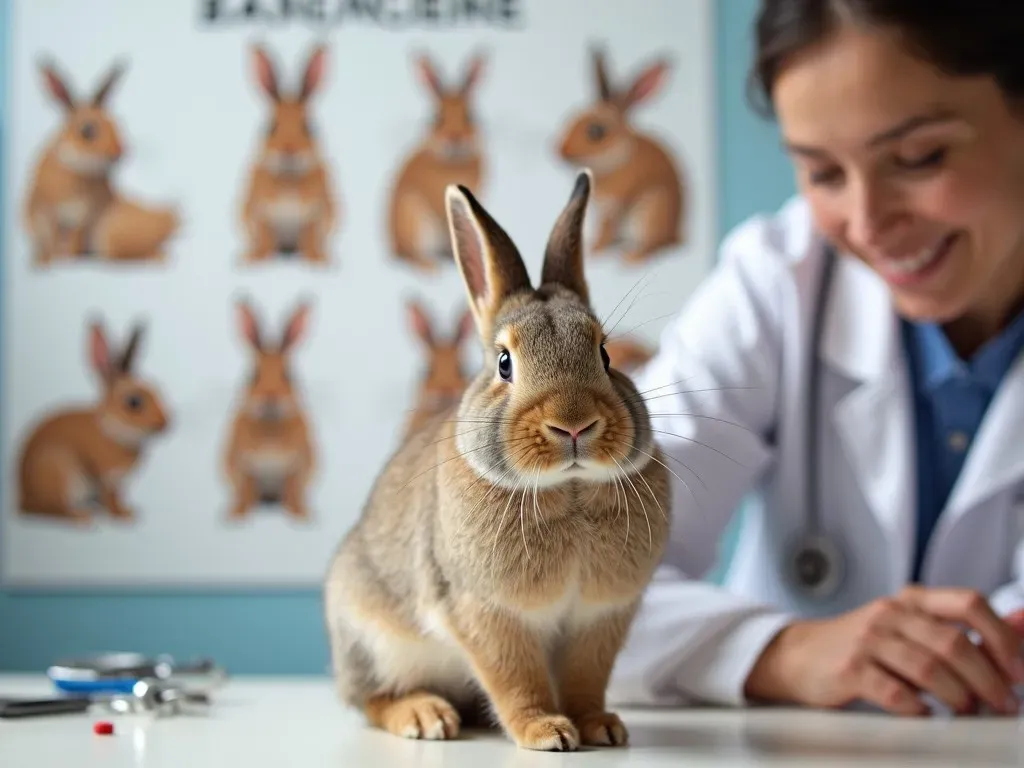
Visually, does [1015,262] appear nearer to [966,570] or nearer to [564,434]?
[966,570]

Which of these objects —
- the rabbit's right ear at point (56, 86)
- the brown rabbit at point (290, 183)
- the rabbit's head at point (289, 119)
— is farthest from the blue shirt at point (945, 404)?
the rabbit's right ear at point (56, 86)

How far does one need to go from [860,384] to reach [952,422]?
5.1 inches

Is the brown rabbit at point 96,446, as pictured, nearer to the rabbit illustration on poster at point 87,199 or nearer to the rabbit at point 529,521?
the rabbit illustration on poster at point 87,199

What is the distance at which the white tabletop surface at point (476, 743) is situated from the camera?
0.77 meters

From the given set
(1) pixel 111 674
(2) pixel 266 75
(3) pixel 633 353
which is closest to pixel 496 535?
(1) pixel 111 674

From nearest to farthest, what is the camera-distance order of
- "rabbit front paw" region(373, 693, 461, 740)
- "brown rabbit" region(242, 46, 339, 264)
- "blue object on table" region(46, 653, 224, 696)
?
"rabbit front paw" region(373, 693, 461, 740) < "blue object on table" region(46, 653, 224, 696) < "brown rabbit" region(242, 46, 339, 264)

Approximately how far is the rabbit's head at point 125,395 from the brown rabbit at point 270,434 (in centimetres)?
21

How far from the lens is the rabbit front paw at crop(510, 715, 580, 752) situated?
Result: 2.60 feet

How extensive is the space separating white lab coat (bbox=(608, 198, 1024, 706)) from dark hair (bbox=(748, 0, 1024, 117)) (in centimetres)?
32

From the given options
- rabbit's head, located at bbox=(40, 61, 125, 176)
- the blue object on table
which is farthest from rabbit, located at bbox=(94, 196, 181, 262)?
the blue object on table

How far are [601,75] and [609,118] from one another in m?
0.12

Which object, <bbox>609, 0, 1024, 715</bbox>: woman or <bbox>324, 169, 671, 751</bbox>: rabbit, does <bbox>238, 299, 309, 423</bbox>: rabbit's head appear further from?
<bbox>324, 169, 671, 751</bbox>: rabbit

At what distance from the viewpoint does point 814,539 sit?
148cm

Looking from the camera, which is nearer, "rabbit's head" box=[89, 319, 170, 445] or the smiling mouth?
the smiling mouth
